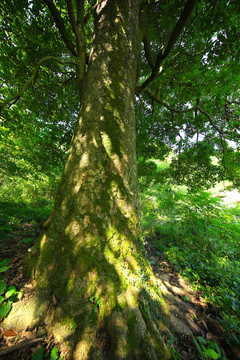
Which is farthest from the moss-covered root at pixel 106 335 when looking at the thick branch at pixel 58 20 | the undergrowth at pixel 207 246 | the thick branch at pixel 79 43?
the thick branch at pixel 58 20

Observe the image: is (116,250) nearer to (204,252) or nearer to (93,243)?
(93,243)

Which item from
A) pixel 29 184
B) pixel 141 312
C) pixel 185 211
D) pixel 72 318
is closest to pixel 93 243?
pixel 72 318

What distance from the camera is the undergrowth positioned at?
7.02ft

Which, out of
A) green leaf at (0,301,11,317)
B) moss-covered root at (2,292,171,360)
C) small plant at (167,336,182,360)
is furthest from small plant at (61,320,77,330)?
small plant at (167,336,182,360)

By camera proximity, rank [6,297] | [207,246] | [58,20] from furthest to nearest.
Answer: [207,246]
[58,20]
[6,297]

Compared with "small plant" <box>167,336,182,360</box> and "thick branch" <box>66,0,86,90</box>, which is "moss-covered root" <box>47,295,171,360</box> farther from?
"thick branch" <box>66,0,86,90</box>

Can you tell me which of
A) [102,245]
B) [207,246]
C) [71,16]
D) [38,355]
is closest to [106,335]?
[38,355]

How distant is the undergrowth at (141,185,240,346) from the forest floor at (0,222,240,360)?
0.51 ft

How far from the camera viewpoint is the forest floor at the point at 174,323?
94cm

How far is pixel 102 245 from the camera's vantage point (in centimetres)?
123

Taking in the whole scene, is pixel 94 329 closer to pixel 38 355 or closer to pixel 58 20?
pixel 38 355

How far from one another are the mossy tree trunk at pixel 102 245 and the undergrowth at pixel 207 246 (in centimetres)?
156

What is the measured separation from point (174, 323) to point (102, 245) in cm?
130

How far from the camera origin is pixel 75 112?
5062 millimetres
